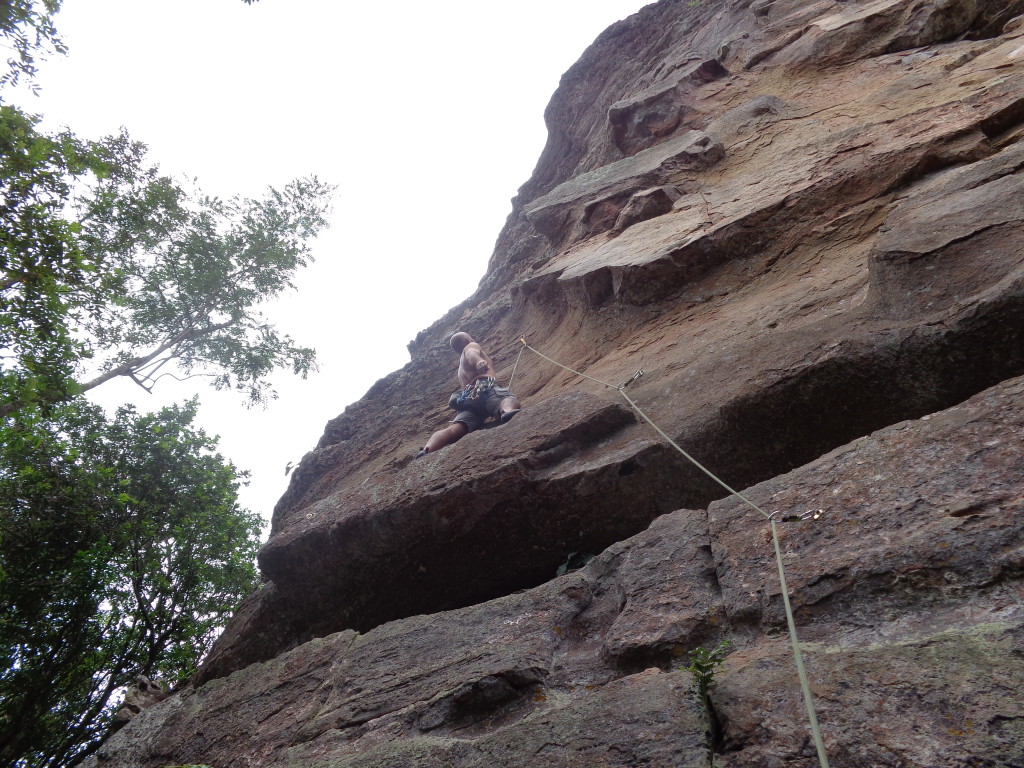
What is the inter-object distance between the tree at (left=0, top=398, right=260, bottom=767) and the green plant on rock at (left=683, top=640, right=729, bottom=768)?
10.0 metres

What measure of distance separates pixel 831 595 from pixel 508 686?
1.60 metres

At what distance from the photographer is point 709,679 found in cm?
251

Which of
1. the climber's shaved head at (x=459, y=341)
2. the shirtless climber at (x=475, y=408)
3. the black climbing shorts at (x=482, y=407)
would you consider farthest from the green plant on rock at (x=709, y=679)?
the climber's shaved head at (x=459, y=341)

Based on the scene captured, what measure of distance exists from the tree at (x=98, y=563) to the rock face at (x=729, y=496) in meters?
4.66

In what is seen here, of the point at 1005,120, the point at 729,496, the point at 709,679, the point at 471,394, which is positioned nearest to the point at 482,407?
the point at 471,394

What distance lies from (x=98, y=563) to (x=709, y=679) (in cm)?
1070

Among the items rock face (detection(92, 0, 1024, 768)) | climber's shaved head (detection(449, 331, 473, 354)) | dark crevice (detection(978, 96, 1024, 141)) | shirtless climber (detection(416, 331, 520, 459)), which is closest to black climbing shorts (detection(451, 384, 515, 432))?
shirtless climber (detection(416, 331, 520, 459))

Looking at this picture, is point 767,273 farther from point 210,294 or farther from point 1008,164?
point 210,294

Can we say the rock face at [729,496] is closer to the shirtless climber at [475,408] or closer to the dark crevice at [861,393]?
the dark crevice at [861,393]

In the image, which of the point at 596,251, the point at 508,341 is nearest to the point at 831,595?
the point at 596,251

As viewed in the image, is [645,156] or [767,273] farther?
[645,156]

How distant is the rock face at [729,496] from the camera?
7.61 feet

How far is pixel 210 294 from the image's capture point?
59.4 feet

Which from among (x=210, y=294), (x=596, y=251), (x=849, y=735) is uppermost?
(x=210, y=294)
